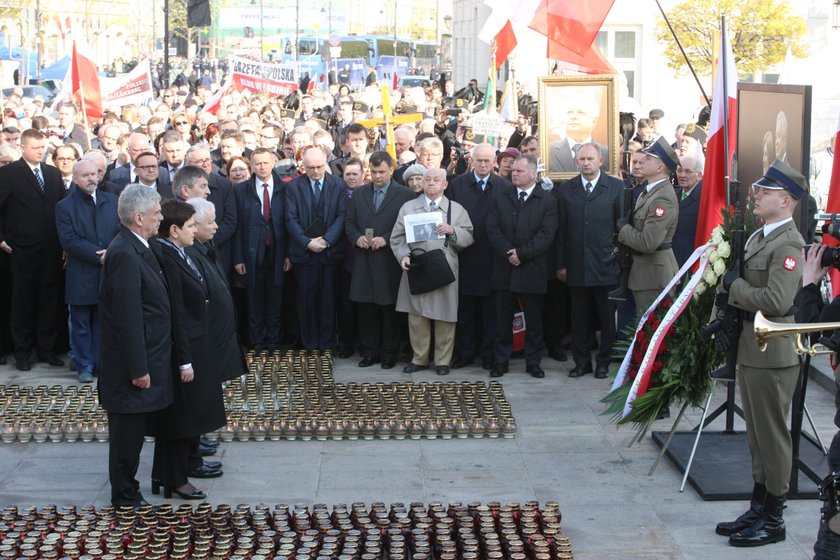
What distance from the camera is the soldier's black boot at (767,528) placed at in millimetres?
6812

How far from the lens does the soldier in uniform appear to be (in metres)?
9.66

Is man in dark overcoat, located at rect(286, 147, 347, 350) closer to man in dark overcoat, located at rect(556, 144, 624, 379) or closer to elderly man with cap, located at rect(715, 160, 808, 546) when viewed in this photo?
man in dark overcoat, located at rect(556, 144, 624, 379)

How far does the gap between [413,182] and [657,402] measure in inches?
170

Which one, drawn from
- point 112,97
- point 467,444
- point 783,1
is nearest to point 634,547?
point 467,444

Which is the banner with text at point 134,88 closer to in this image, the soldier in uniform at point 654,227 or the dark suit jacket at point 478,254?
the dark suit jacket at point 478,254

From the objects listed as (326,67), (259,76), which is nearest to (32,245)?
(259,76)

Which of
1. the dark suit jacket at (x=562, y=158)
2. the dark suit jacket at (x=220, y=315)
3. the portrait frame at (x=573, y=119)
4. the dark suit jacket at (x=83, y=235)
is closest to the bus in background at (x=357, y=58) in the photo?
the portrait frame at (x=573, y=119)

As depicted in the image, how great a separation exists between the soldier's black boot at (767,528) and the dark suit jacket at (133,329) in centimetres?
350

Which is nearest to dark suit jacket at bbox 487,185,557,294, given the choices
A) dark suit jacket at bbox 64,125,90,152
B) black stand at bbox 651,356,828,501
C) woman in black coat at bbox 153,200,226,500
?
black stand at bbox 651,356,828,501

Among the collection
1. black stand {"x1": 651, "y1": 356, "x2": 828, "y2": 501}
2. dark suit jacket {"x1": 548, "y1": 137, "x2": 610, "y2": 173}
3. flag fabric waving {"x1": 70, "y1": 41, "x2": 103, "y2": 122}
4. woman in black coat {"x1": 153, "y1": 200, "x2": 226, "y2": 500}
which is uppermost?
flag fabric waving {"x1": 70, "y1": 41, "x2": 103, "y2": 122}

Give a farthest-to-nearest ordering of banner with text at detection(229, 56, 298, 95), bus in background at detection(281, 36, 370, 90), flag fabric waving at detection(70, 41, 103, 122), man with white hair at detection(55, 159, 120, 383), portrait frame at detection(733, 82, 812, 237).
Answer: bus in background at detection(281, 36, 370, 90) → banner with text at detection(229, 56, 298, 95) → flag fabric waving at detection(70, 41, 103, 122) → man with white hair at detection(55, 159, 120, 383) → portrait frame at detection(733, 82, 812, 237)

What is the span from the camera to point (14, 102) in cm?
2520

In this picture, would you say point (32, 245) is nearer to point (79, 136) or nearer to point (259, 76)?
point (79, 136)

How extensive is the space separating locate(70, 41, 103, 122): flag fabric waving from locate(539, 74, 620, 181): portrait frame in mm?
7596
